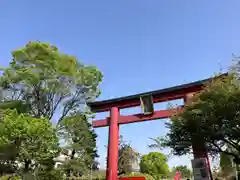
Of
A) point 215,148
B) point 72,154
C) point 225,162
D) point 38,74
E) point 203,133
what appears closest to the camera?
point 203,133

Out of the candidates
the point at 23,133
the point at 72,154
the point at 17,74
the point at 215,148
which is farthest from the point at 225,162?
the point at 17,74

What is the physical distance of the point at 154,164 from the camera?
112ft

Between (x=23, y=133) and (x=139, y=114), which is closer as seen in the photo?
(x=23, y=133)

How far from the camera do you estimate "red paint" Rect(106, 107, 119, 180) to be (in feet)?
50.8

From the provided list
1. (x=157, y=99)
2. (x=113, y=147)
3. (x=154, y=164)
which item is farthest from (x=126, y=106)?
(x=154, y=164)

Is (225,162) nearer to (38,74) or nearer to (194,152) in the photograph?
(194,152)

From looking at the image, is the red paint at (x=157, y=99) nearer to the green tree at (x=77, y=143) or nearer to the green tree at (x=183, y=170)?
the green tree at (x=77, y=143)

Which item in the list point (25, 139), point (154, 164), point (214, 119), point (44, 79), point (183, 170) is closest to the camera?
point (214, 119)

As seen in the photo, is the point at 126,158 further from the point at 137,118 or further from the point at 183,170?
the point at 183,170

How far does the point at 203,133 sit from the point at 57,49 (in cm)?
1036

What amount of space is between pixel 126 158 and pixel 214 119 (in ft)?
47.0

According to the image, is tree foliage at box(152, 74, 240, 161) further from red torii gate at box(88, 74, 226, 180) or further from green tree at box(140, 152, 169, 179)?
green tree at box(140, 152, 169, 179)

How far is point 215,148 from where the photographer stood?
12109 millimetres

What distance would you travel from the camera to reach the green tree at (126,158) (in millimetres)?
23222
